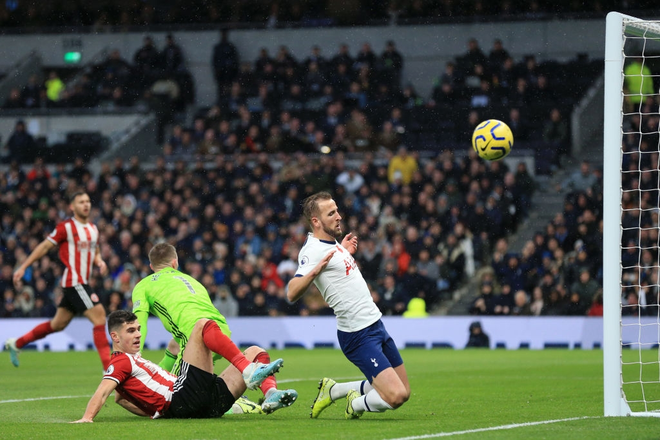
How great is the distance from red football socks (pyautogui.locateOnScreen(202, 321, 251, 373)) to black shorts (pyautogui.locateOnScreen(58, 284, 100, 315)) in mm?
5606

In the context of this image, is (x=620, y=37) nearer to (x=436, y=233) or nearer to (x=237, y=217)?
(x=436, y=233)

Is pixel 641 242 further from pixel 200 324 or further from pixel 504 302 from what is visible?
pixel 200 324

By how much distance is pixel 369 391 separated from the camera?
8.12m

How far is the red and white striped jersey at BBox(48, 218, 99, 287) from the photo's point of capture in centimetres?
1320

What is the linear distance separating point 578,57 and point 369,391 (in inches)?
830

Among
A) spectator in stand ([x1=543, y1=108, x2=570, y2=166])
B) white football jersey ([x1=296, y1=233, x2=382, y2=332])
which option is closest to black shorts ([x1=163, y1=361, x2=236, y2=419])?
white football jersey ([x1=296, y1=233, x2=382, y2=332])

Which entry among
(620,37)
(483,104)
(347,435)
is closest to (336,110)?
(483,104)

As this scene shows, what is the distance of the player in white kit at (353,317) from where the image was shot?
787cm

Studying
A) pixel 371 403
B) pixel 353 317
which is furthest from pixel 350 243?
pixel 371 403

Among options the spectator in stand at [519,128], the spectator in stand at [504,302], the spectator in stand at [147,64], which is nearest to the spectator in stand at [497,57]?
the spectator in stand at [519,128]

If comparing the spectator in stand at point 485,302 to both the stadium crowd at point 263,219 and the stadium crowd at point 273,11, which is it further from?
the stadium crowd at point 273,11

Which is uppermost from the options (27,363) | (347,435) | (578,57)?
(578,57)

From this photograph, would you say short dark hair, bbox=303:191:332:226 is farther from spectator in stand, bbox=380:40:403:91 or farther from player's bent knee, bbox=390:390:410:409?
spectator in stand, bbox=380:40:403:91

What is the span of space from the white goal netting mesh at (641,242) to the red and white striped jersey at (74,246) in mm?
6735
